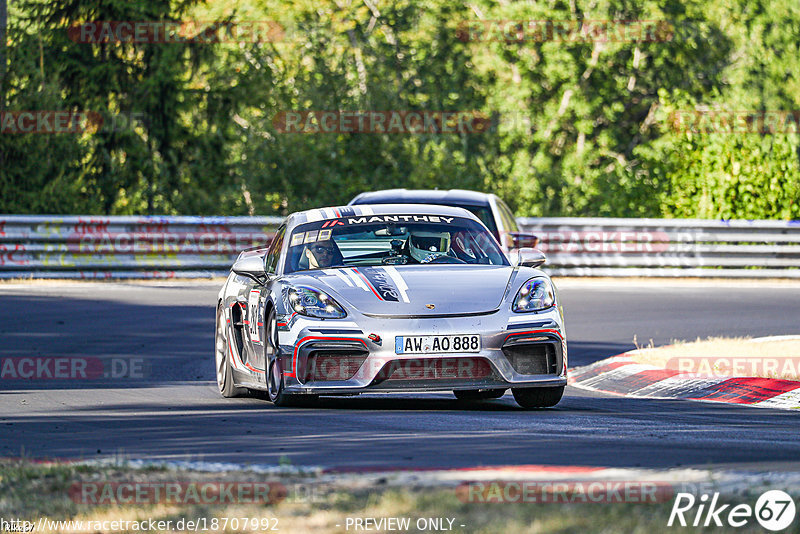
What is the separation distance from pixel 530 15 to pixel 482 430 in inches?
1456

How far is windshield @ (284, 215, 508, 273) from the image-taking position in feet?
35.3

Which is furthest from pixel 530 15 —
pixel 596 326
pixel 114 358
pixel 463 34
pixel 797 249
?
pixel 114 358

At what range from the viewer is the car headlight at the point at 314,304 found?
985 cm

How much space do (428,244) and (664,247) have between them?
16.1m

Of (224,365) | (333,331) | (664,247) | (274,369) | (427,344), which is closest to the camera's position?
(427,344)

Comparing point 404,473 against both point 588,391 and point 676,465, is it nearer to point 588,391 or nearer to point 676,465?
point 676,465

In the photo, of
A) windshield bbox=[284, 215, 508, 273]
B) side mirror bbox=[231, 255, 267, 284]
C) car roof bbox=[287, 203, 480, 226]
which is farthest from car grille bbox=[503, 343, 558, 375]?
side mirror bbox=[231, 255, 267, 284]

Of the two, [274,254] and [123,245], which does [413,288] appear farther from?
[123,245]

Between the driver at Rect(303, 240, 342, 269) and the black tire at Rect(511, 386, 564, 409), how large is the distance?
5.10 ft

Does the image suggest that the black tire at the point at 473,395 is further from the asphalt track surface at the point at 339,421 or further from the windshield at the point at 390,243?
the windshield at the point at 390,243

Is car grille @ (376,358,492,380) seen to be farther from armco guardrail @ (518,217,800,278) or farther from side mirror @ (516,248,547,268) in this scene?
armco guardrail @ (518,217,800,278)

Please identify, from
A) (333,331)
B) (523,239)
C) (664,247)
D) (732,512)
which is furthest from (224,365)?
(664,247)

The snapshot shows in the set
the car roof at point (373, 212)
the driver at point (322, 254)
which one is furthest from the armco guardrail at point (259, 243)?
the driver at point (322, 254)

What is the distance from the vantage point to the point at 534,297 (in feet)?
33.0
